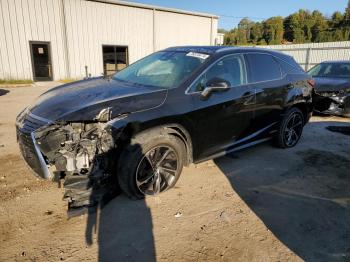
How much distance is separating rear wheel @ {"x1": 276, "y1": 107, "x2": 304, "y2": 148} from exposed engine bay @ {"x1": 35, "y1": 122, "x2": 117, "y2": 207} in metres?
3.41

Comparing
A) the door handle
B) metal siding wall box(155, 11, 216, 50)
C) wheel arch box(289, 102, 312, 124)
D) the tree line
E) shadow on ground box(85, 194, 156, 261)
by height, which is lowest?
shadow on ground box(85, 194, 156, 261)

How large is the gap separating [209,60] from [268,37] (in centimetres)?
7459

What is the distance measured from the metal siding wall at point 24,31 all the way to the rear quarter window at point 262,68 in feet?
46.8

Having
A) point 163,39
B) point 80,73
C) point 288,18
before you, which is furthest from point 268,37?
point 80,73

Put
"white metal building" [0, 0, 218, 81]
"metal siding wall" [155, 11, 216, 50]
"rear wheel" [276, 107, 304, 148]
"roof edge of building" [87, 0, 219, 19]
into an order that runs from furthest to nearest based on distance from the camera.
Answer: "metal siding wall" [155, 11, 216, 50] < "roof edge of building" [87, 0, 219, 19] < "white metal building" [0, 0, 218, 81] < "rear wheel" [276, 107, 304, 148]

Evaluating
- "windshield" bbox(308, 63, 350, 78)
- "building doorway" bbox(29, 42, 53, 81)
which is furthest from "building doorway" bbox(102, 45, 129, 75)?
"windshield" bbox(308, 63, 350, 78)

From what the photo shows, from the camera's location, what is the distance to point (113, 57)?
18.8m

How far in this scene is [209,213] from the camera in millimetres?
3389

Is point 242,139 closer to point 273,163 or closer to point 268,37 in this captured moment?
point 273,163

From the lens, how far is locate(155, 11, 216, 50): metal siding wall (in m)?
20.0

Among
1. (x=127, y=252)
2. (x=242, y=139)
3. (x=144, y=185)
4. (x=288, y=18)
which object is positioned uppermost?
(x=288, y=18)

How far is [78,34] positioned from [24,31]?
9.28 ft

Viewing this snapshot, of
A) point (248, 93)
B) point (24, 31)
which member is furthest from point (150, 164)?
point (24, 31)

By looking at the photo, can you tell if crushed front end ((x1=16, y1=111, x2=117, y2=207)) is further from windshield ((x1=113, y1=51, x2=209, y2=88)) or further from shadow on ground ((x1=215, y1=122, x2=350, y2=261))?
shadow on ground ((x1=215, y1=122, x2=350, y2=261))
